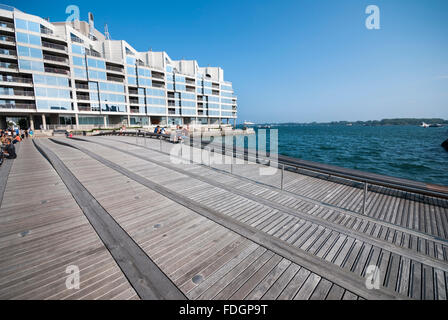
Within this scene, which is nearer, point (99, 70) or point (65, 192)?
point (65, 192)

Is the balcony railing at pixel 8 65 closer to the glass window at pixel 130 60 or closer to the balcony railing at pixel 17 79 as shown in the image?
the balcony railing at pixel 17 79

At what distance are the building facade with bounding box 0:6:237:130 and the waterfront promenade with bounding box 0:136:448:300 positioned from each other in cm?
4249

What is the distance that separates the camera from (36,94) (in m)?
36.7

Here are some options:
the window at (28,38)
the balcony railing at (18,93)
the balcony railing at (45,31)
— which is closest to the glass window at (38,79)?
the balcony railing at (18,93)

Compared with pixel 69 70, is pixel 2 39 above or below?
above

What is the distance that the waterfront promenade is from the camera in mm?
3088

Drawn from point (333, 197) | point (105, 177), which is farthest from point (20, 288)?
point (333, 197)

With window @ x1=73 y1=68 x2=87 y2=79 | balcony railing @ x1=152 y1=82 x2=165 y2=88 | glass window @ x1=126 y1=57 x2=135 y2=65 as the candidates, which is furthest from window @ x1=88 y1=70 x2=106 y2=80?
balcony railing @ x1=152 y1=82 x2=165 y2=88

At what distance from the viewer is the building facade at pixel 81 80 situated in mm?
34938

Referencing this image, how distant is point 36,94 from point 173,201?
47.7 m

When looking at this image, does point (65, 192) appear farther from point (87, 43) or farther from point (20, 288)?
point (87, 43)

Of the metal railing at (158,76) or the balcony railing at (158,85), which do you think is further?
the balcony railing at (158,85)

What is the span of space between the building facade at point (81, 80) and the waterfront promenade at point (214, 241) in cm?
4249
